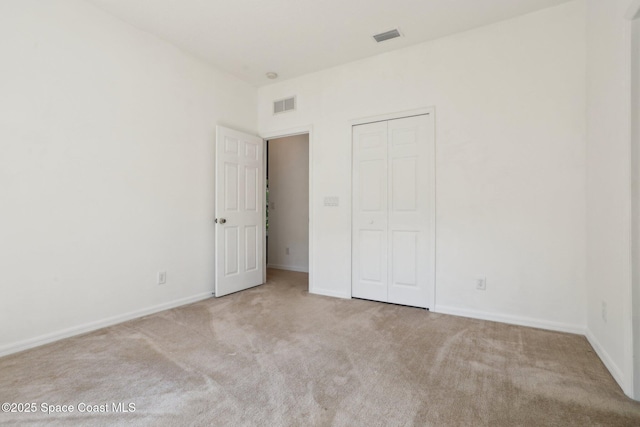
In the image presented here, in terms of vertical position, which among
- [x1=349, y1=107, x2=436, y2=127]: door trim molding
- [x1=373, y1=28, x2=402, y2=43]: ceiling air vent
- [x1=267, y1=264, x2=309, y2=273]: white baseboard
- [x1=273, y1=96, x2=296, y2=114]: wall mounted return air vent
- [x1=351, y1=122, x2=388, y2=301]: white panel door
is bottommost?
[x1=267, y1=264, x2=309, y2=273]: white baseboard

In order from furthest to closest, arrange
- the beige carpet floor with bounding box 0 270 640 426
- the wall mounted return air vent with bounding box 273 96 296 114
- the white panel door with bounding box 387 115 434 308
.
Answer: the wall mounted return air vent with bounding box 273 96 296 114
the white panel door with bounding box 387 115 434 308
the beige carpet floor with bounding box 0 270 640 426

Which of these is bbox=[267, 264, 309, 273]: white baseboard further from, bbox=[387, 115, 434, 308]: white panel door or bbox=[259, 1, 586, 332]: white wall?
bbox=[259, 1, 586, 332]: white wall

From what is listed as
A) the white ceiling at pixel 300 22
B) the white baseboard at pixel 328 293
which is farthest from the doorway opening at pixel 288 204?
the white ceiling at pixel 300 22

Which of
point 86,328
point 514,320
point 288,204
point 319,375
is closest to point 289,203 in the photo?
point 288,204

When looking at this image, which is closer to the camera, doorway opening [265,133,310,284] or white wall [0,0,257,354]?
white wall [0,0,257,354]

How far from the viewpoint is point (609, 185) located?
6.96ft

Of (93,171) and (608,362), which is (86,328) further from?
(608,362)

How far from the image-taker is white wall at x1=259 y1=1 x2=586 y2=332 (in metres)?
2.73

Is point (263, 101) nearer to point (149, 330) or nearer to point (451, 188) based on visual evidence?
point (451, 188)

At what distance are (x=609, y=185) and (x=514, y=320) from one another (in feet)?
4.69

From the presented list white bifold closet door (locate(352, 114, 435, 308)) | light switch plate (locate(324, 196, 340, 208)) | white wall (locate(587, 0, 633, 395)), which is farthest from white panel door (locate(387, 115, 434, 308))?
white wall (locate(587, 0, 633, 395))

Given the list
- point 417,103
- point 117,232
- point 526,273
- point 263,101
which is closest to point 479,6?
point 417,103

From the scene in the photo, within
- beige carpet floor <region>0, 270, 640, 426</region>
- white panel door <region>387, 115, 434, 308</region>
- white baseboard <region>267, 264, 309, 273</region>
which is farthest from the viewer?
white baseboard <region>267, 264, 309, 273</region>

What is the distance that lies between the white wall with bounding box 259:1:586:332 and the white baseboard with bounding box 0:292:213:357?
112 inches
